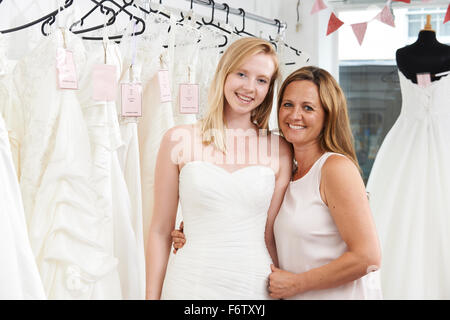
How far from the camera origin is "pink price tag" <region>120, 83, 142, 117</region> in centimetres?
134

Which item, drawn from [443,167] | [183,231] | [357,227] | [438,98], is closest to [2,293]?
[183,231]

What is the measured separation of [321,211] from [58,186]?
0.64 metres

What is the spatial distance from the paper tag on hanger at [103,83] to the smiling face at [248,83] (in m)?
0.30

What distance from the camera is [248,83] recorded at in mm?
1302

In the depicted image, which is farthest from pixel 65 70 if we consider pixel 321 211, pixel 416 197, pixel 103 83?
pixel 416 197

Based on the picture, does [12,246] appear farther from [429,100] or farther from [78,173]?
[429,100]

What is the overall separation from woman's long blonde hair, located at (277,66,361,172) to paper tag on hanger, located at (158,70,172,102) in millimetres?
379

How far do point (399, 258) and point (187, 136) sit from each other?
3.38 feet

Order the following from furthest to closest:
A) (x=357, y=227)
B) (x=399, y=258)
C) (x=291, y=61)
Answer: (x=291, y=61)
(x=399, y=258)
(x=357, y=227)

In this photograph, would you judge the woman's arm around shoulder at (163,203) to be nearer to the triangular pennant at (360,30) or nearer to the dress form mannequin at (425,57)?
the triangular pennant at (360,30)

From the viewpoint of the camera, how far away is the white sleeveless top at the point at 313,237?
1.24 meters

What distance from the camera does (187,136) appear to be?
1308 millimetres

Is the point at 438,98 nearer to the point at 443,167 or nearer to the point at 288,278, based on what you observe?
the point at 443,167

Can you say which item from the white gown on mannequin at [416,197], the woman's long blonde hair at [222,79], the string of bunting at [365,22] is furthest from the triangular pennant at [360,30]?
the woman's long blonde hair at [222,79]
